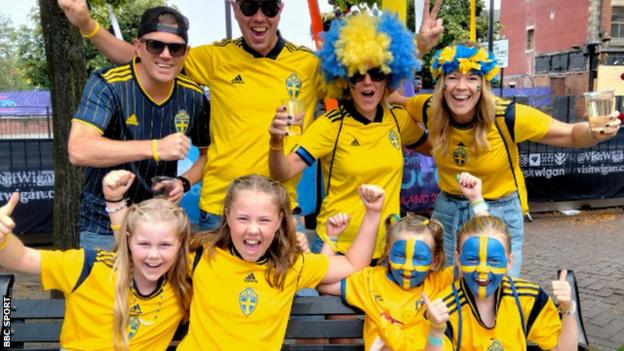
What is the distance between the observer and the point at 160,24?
2.73 metres

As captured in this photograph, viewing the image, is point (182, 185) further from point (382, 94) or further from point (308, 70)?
point (382, 94)

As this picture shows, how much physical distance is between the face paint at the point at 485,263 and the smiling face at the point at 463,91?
82 cm

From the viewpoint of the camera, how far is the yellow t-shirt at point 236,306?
2.42m

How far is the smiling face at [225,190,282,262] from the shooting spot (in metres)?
2.44

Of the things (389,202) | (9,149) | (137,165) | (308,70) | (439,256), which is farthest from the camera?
(9,149)

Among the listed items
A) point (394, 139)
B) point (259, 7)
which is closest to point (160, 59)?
point (259, 7)

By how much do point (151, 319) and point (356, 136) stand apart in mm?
1388

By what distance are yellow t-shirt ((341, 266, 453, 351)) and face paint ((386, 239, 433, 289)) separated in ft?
0.25

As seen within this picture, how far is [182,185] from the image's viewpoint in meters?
2.90

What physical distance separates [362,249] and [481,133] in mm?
869

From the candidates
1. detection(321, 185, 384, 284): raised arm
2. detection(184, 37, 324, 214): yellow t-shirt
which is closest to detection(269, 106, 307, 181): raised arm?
detection(184, 37, 324, 214): yellow t-shirt

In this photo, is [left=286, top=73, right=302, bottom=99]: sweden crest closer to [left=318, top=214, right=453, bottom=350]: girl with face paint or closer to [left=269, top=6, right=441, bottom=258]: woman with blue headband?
[left=269, top=6, right=441, bottom=258]: woman with blue headband

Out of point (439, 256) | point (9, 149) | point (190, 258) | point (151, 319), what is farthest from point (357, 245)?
point (9, 149)

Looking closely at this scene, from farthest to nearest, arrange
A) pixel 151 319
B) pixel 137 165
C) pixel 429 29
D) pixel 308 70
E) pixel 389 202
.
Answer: pixel 429 29, pixel 308 70, pixel 389 202, pixel 137 165, pixel 151 319
